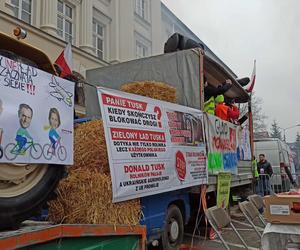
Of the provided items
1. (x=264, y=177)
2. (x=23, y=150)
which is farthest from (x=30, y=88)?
(x=264, y=177)

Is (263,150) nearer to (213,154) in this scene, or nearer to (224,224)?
(213,154)

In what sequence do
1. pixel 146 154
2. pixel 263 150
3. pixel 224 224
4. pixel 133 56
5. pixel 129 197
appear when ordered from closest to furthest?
1. pixel 129 197
2. pixel 146 154
3. pixel 224 224
4. pixel 263 150
5. pixel 133 56

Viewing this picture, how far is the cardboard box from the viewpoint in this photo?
10.9 feet

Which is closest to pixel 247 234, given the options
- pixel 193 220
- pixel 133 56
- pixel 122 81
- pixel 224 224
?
pixel 193 220

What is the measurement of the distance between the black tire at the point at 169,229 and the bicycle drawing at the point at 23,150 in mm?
2755

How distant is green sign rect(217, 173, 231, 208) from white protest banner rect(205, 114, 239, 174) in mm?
130

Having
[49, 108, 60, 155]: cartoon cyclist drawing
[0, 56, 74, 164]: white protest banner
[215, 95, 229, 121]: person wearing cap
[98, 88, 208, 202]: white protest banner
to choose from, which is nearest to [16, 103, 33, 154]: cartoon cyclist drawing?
[0, 56, 74, 164]: white protest banner

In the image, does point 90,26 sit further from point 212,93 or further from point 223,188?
point 223,188

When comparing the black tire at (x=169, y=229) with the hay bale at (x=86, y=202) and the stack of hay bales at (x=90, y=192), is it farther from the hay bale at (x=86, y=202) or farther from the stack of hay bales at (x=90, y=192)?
the hay bale at (x=86, y=202)

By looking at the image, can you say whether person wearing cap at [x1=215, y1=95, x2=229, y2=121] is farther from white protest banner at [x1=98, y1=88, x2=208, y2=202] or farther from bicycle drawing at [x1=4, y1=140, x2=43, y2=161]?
bicycle drawing at [x1=4, y1=140, x2=43, y2=161]

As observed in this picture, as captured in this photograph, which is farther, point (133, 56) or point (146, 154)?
point (133, 56)

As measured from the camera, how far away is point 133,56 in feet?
65.7

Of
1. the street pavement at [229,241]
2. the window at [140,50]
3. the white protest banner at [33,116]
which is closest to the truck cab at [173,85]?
the street pavement at [229,241]

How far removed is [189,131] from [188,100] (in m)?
0.89
